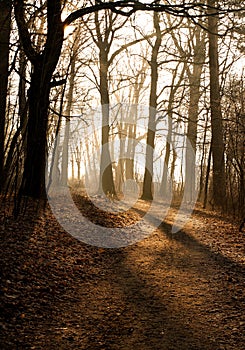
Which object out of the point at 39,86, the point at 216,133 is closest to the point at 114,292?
the point at 39,86

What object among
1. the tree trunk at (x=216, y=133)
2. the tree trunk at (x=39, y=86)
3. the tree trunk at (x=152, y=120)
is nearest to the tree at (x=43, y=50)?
the tree trunk at (x=39, y=86)

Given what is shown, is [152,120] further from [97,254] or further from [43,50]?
[97,254]

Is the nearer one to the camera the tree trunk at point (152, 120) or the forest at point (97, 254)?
the forest at point (97, 254)

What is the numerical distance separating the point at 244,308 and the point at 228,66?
1493cm

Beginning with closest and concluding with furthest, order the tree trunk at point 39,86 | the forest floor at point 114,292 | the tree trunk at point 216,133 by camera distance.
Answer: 1. the forest floor at point 114,292
2. the tree trunk at point 39,86
3. the tree trunk at point 216,133

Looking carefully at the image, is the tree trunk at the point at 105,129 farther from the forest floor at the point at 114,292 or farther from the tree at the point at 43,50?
the forest floor at the point at 114,292

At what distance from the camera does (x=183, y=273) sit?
7.31m

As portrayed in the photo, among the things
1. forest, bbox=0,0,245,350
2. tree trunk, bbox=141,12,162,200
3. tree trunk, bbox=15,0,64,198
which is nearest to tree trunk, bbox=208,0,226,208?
forest, bbox=0,0,245,350

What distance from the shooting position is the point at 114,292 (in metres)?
6.20

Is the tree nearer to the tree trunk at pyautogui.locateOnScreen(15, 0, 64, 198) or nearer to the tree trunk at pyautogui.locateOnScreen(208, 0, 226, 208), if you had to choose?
the tree trunk at pyautogui.locateOnScreen(15, 0, 64, 198)

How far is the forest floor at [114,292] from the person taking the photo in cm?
451

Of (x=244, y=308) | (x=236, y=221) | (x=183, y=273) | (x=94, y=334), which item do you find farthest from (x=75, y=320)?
(x=236, y=221)

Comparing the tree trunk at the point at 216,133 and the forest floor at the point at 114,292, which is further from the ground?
the tree trunk at the point at 216,133

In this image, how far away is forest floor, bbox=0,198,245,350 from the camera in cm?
451
